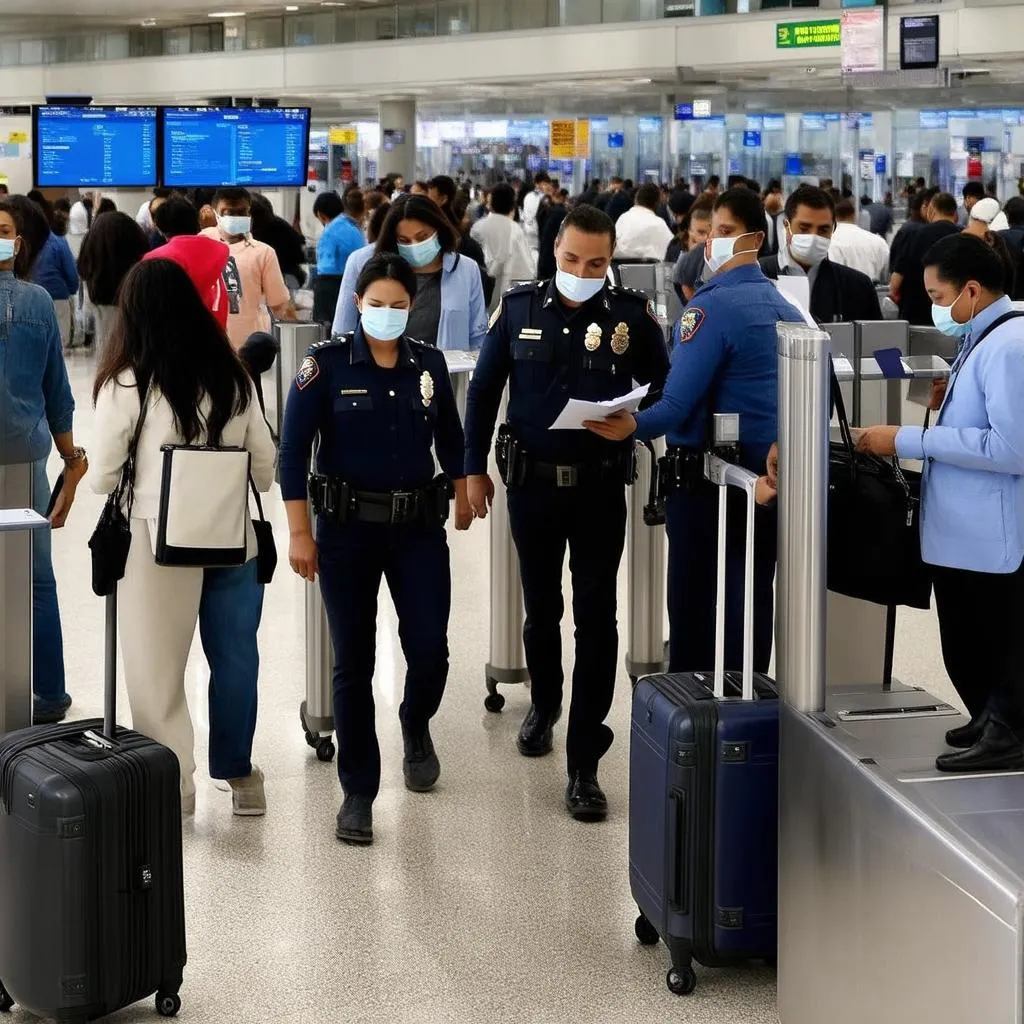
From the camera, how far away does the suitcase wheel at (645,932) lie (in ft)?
11.8

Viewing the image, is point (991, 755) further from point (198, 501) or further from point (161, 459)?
point (161, 459)

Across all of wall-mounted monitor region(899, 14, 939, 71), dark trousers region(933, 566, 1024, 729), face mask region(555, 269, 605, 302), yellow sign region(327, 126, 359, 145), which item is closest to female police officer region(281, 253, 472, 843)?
face mask region(555, 269, 605, 302)

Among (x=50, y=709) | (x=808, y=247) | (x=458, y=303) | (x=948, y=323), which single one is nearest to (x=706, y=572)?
(x=948, y=323)

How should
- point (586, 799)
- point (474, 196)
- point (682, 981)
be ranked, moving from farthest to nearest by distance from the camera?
point (474, 196) < point (586, 799) < point (682, 981)

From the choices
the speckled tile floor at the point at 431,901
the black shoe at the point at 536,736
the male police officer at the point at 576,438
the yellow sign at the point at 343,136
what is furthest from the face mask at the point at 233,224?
the yellow sign at the point at 343,136

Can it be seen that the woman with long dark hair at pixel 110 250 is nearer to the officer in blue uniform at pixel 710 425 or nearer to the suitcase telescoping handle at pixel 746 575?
the officer in blue uniform at pixel 710 425

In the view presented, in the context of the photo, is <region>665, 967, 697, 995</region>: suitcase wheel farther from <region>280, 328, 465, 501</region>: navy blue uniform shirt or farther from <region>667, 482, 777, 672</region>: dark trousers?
<region>280, 328, 465, 501</region>: navy blue uniform shirt

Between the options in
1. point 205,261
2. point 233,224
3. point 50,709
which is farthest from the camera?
point 233,224

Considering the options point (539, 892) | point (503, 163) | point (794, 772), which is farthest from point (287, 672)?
point (503, 163)

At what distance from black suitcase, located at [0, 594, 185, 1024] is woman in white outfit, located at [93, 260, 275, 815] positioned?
0.82m

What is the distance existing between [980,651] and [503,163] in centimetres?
2486

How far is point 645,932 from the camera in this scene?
362cm

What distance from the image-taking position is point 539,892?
3.93 meters

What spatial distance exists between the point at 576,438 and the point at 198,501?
38.9 inches
